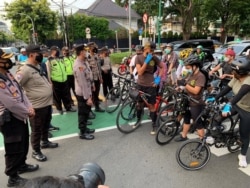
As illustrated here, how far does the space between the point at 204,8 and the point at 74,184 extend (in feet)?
100

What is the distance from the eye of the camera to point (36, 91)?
3842mm

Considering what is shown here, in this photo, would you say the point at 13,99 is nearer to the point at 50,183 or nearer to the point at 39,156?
the point at 39,156

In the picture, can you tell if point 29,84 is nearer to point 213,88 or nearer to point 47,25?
point 213,88

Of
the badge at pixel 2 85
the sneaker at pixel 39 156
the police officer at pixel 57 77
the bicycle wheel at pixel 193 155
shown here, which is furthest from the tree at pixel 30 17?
the bicycle wheel at pixel 193 155

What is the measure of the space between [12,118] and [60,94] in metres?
3.31

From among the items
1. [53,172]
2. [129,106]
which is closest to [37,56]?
[53,172]

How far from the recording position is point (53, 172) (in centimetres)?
369

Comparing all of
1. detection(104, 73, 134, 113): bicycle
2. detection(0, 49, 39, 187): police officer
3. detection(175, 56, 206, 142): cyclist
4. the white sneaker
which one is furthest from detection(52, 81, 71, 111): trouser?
the white sneaker

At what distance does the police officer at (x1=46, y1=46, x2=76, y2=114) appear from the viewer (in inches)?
240

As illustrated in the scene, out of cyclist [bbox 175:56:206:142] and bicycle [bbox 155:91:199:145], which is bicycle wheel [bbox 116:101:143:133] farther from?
cyclist [bbox 175:56:206:142]

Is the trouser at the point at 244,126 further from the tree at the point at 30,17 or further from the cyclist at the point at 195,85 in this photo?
the tree at the point at 30,17

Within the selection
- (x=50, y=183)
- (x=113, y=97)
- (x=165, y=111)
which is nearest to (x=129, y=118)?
(x=165, y=111)

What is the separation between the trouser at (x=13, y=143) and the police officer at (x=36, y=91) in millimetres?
590

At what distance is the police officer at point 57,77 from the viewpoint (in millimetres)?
6098
